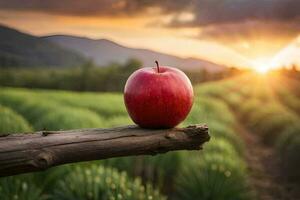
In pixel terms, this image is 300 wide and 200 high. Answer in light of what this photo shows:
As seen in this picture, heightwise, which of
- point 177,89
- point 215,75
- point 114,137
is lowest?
point 215,75

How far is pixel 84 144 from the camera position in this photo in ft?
8.01

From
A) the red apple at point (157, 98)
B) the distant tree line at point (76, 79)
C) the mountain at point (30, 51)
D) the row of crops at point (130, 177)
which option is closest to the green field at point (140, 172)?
the row of crops at point (130, 177)

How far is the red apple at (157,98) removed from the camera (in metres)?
2.74

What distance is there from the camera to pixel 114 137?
8.30 feet

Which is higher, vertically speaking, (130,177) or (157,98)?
(157,98)

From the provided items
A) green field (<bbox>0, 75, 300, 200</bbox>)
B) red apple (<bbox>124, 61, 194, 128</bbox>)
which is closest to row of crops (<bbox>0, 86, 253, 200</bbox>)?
green field (<bbox>0, 75, 300, 200</bbox>)

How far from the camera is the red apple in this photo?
9.00ft

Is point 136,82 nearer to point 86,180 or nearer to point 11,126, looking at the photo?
point 86,180

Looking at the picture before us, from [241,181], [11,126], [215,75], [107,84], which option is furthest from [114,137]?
[215,75]

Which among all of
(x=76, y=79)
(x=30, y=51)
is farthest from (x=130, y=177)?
(x=30, y=51)

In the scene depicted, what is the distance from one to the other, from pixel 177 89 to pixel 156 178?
21.2 ft

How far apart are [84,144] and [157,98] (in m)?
0.49

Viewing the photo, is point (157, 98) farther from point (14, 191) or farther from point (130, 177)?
point (130, 177)

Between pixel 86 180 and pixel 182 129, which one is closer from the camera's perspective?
pixel 182 129
